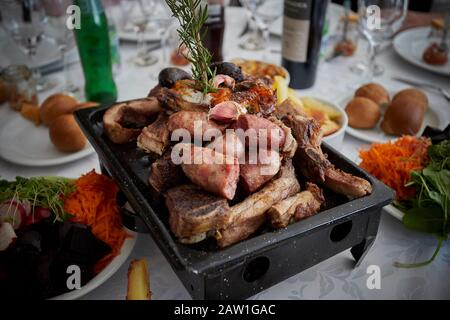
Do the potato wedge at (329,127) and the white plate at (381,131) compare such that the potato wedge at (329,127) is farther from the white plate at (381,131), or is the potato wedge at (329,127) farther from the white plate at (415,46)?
the white plate at (415,46)

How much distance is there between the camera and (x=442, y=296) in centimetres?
106

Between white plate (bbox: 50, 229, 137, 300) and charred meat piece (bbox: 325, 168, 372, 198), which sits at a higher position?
charred meat piece (bbox: 325, 168, 372, 198)

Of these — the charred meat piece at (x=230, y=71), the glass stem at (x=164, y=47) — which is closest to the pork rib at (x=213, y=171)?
the charred meat piece at (x=230, y=71)

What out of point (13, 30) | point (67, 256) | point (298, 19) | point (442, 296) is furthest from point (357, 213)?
point (13, 30)

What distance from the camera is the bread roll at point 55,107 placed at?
160 centimetres

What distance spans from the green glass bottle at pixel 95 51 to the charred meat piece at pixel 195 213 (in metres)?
1.09

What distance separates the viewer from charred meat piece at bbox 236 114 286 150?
914 mm

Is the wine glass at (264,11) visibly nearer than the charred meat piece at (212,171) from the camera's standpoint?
No

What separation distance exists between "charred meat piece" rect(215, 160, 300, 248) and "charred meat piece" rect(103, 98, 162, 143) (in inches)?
15.3

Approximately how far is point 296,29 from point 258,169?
3.57 ft

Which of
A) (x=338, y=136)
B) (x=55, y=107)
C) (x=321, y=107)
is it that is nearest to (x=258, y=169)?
(x=338, y=136)

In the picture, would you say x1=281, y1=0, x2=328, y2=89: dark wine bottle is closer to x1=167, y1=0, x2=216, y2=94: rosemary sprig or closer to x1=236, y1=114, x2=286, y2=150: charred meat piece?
x1=167, y1=0, x2=216, y2=94: rosemary sprig

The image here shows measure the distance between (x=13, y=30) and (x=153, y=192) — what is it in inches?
51.8

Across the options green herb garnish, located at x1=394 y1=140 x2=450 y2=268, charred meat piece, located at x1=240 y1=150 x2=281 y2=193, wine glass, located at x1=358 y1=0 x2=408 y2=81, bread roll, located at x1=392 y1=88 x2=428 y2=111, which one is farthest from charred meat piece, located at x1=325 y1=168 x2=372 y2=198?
wine glass, located at x1=358 y1=0 x2=408 y2=81
